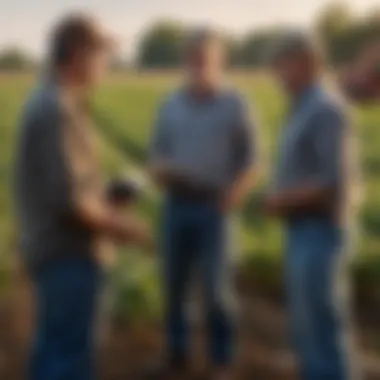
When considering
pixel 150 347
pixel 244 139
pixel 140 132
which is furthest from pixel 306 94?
pixel 140 132

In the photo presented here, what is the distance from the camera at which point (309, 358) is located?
10.2 ft

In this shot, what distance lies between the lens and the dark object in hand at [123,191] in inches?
116

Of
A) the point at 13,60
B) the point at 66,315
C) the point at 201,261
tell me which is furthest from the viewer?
the point at 13,60

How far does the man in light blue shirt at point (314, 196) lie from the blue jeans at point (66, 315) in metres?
0.54

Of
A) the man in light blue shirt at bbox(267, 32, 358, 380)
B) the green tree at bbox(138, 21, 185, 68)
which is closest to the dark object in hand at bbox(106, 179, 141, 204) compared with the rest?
the man in light blue shirt at bbox(267, 32, 358, 380)

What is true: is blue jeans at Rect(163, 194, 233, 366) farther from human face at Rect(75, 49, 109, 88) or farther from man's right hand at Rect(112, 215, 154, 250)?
human face at Rect(75, 49, 109, 88)

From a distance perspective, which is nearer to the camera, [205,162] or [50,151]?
[50,151]

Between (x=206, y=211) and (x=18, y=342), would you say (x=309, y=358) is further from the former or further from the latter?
(x=18, y=342)

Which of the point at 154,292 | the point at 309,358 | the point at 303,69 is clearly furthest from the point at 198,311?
the point at 303,69

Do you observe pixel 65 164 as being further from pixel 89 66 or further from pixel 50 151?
pixel 89 66

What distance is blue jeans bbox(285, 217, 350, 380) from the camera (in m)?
3.03

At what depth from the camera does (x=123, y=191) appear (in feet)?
9.66

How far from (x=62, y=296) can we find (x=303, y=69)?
0.82 m

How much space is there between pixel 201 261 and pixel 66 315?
81cm
